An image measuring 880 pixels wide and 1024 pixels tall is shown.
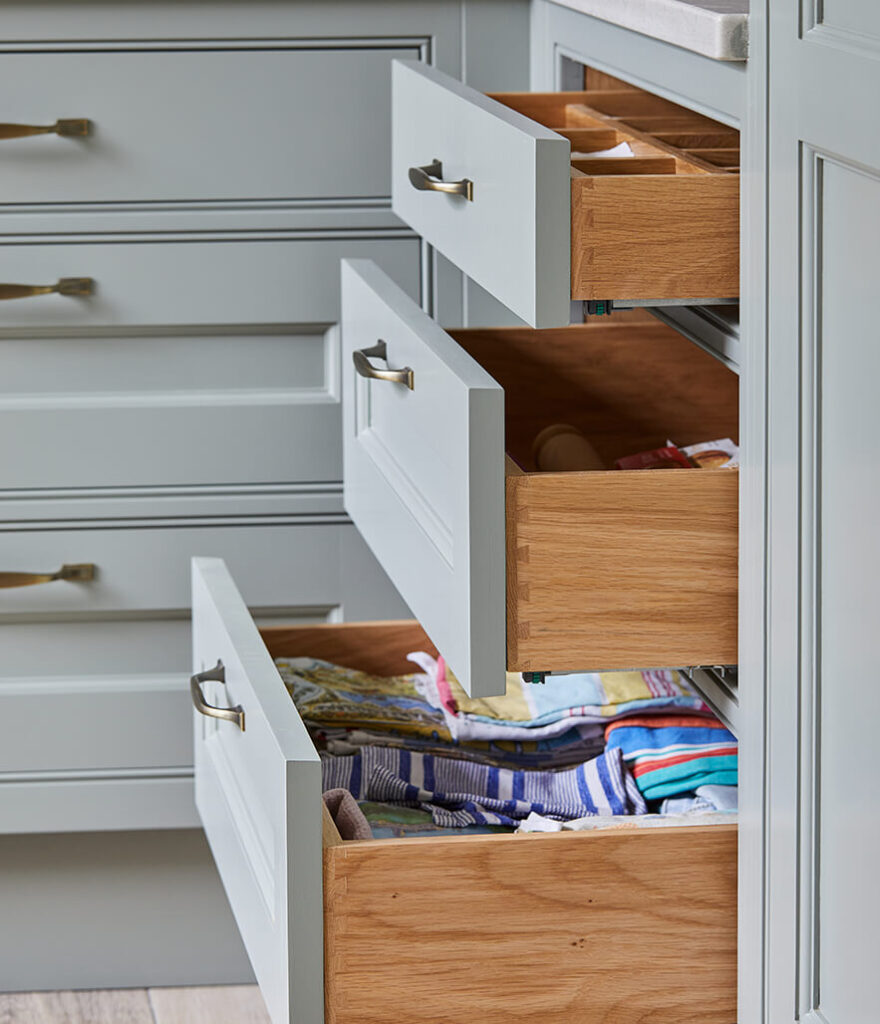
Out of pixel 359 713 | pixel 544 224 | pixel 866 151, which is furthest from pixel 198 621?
pixel 866 151

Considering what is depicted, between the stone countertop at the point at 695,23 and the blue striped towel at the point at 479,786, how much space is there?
0.51 meters

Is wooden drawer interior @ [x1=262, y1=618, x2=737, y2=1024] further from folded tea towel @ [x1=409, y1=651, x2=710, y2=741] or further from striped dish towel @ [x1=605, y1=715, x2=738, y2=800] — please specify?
folded tea towel @ [x1=409, y1=651, x2=710, y2=741]

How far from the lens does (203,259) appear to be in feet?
5.09

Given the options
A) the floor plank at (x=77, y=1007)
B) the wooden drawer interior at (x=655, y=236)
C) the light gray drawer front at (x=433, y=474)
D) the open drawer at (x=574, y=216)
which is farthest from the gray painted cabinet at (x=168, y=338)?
the wooden drawer interior at (x=655, y=236)

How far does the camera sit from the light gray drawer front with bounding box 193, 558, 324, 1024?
90 cm

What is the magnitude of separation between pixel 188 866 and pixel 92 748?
0.59ft

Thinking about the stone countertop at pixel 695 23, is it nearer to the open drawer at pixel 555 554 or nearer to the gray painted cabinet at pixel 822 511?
the gray painted cabinet at pixel 822 511

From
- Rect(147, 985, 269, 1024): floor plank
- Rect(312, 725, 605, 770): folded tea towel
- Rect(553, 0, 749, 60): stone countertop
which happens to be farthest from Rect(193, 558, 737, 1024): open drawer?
Rect(147, 985, 269, 1024): floor plank

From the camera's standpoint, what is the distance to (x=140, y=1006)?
5.58 feet

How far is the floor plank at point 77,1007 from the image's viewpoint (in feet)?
5.49

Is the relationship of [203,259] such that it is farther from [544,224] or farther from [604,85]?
[544,224]

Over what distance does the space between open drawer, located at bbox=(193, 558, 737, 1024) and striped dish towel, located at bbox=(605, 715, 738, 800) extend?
6.5 inches

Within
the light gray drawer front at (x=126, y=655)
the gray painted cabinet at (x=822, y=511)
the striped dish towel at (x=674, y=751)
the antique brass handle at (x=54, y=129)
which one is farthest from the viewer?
the light gray drawer front at (x=126, y=655)

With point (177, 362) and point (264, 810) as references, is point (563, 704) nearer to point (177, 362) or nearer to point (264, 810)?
point (264, 810)
